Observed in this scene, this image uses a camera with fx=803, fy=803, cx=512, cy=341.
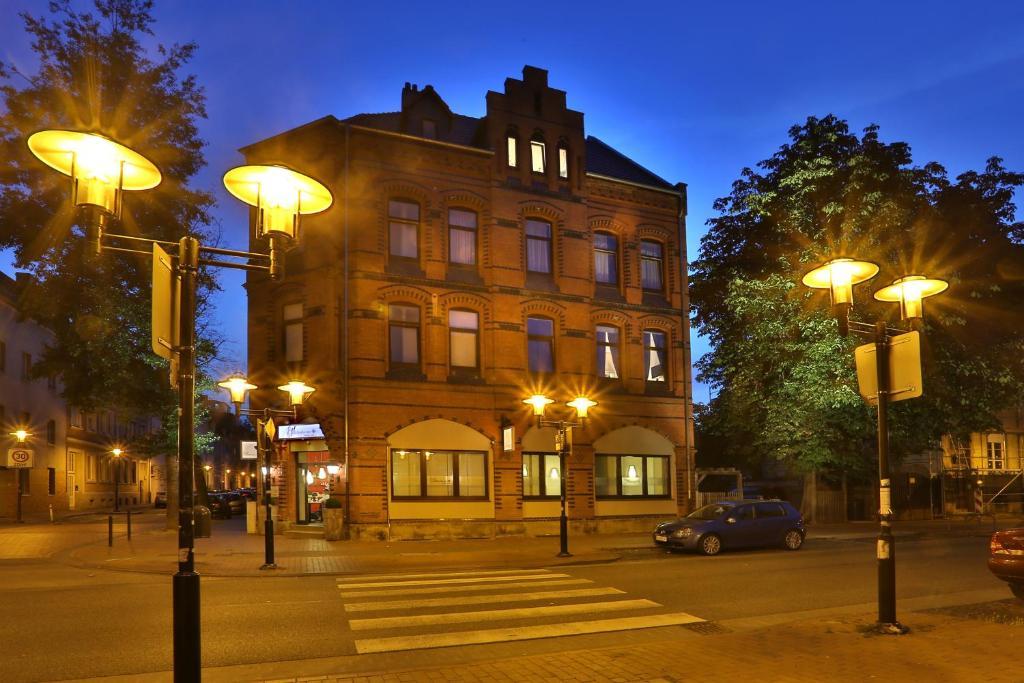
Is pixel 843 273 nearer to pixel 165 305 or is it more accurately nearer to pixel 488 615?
pixel 488 615

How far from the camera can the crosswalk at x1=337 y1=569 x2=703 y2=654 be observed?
31.2 feet

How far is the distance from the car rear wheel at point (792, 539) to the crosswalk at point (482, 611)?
858cm

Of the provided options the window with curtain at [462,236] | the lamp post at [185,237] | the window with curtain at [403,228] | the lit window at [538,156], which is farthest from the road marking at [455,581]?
the lit window at [538,156]

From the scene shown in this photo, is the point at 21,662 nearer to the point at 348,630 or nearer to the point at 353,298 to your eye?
the point at 348,630

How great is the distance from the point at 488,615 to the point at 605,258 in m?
18.3

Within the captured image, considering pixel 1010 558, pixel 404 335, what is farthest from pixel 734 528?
pixel 404 335

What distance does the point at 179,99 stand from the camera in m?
26.8

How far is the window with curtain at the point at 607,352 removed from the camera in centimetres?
2692

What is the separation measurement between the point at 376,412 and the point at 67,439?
32.7m

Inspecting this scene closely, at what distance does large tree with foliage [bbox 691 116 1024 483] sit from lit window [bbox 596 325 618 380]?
4.09 m

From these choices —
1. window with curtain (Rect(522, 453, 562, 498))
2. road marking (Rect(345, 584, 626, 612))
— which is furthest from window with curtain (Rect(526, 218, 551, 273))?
road marking (Rect(345, 584, 626, 612))

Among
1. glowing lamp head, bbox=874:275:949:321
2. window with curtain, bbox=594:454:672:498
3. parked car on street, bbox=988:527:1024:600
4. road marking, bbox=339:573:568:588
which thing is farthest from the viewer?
window with curtain, bbox=594:454:672:498

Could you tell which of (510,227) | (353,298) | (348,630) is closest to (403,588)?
(348,630)

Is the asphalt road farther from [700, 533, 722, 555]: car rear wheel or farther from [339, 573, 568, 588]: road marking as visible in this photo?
[700, 533, 722, 555]: car rear wheel
